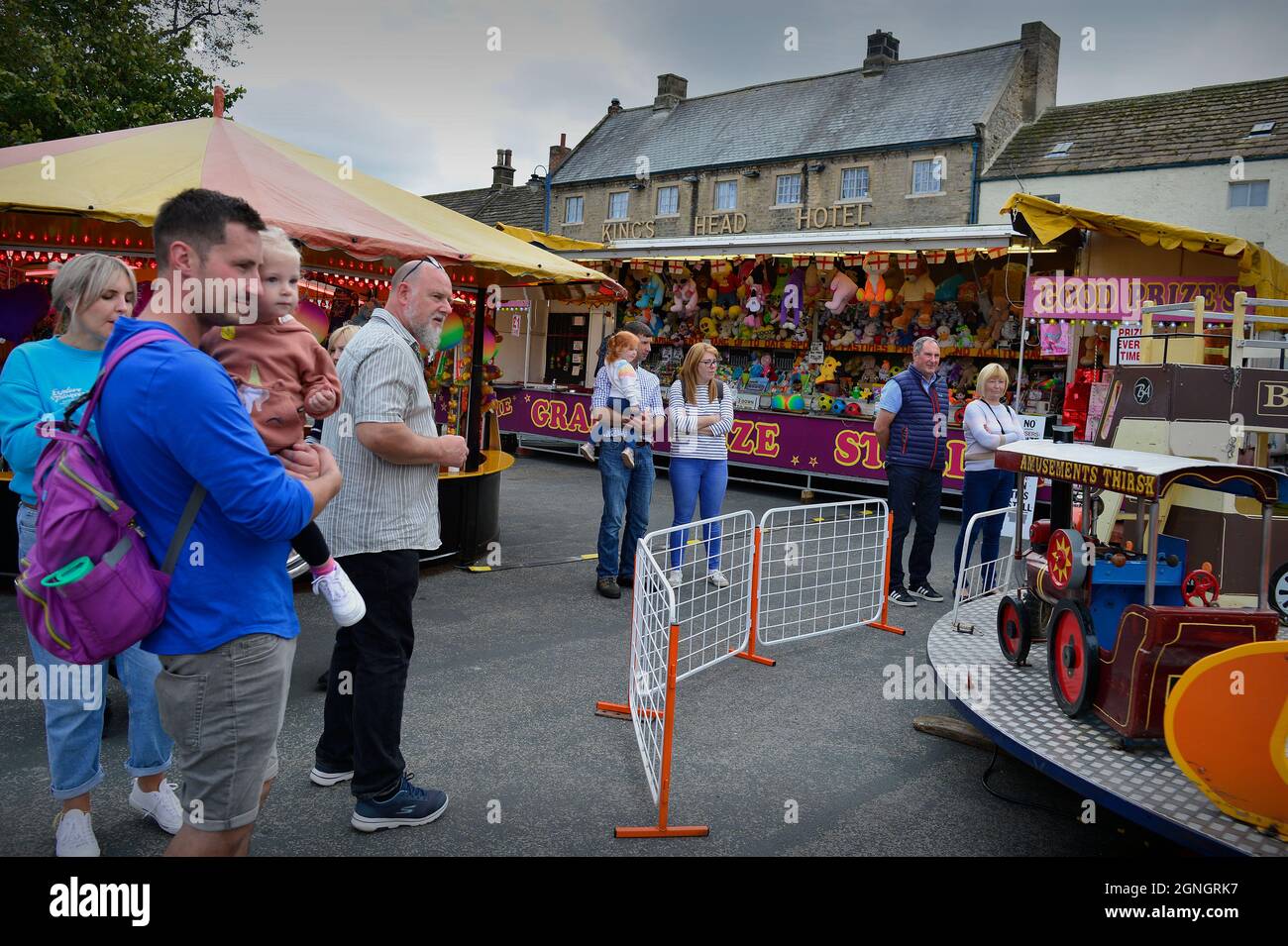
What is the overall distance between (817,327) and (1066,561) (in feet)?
44.4

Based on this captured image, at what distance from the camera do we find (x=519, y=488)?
13.2 metres

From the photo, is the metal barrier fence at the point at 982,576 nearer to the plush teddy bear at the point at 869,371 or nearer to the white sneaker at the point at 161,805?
the white sneaker at the point at 161,805

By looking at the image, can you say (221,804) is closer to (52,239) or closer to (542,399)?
(52,239)

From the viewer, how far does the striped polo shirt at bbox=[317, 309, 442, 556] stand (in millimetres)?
3291

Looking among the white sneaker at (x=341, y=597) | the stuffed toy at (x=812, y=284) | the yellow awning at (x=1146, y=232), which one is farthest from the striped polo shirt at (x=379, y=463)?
the stuffed toy at (x=812, y=284)

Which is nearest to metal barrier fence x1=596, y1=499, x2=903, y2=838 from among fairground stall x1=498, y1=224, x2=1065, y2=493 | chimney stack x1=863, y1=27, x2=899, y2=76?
fairground stall x1=498, y1=224, x2=1065, y2=493

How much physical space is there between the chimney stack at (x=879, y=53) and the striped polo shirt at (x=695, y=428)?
2320cm

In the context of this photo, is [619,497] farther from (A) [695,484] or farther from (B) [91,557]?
(B) [91,557]

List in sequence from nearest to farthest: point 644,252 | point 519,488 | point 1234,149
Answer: point 519,488
point 644,252
point 1234,149

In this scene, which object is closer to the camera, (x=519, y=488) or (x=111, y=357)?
(x=111, y=357)

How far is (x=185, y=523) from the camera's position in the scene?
2037 millimetres

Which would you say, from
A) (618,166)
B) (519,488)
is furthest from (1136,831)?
(618,166)

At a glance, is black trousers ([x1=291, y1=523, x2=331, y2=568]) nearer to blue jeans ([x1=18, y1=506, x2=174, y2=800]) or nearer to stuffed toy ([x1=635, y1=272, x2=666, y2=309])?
blue jeans ([x1=18, y1=506, x2=174, y2=800])
